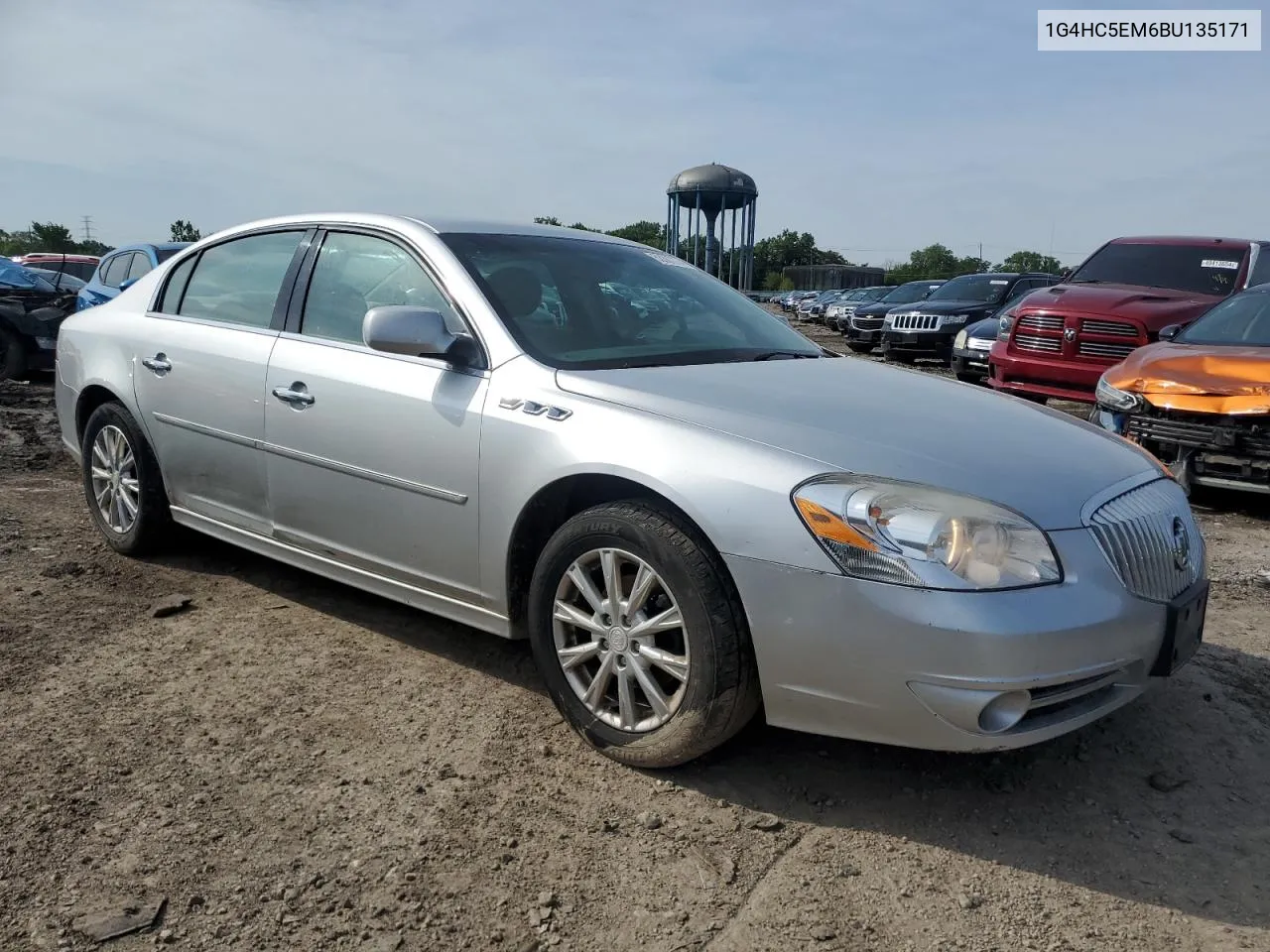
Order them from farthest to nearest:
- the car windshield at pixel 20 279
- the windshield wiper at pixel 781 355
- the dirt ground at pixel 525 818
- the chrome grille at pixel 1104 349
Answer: the car windshield at pixel 20 279
the chrome grille at pixel 1104 349
the windshield wiper at pixel 781 355
the dirt ground at pixel 525 818

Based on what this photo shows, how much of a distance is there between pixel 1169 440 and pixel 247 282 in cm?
513

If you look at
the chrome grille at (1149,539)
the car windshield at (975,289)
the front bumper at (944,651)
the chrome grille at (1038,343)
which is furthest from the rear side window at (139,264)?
the car windshield at (975,289)

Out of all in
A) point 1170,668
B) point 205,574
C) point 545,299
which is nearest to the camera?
point 1170,668

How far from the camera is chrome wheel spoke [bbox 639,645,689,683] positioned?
2.73m

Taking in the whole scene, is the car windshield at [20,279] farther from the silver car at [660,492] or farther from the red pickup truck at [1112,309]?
the red pickup truck at [1112,309]

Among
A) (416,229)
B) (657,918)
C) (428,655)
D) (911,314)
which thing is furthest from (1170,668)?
(911,314)

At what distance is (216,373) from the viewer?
407 centimetres

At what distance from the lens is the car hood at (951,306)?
15.8 metres

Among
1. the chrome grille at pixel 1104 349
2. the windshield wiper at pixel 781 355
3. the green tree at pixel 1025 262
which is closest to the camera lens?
the windshield wiper at pixel 781 355

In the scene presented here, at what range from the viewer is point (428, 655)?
370 cm

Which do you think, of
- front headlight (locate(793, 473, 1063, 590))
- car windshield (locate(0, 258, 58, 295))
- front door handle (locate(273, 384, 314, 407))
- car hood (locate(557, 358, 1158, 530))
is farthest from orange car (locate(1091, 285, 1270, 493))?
car windshield (locate(0, 258, 58, 295))

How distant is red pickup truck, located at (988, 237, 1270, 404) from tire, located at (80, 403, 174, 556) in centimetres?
757

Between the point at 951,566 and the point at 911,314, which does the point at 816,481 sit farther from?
the point at 911,314

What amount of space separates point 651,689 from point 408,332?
130 cm
